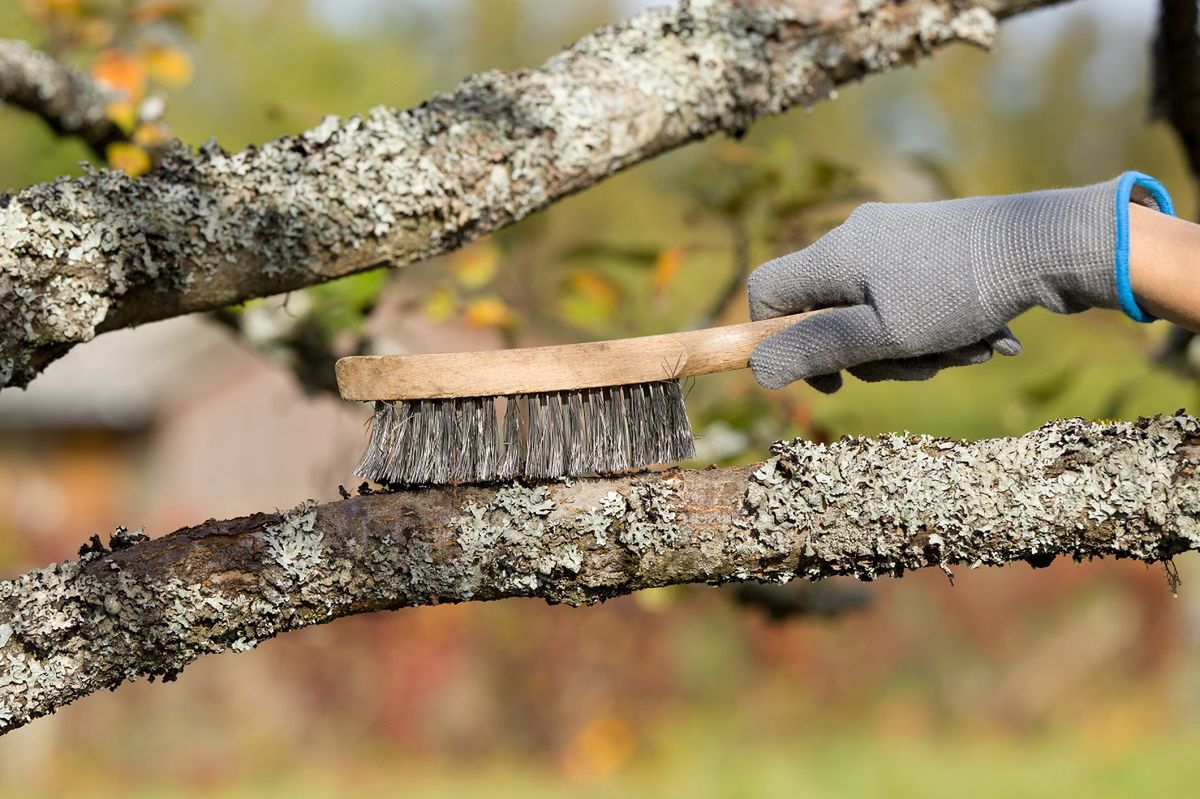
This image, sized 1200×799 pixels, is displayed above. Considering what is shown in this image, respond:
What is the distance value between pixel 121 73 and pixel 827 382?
2901mm

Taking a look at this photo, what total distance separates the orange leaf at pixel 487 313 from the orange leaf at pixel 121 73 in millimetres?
1316

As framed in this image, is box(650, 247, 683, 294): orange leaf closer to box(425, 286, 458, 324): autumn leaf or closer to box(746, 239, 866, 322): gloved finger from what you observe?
box(425, 286, 458, 324): autumn leaf

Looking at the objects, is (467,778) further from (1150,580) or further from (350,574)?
(350,574)

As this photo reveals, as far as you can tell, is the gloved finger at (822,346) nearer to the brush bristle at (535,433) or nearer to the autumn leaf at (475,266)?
the brush bristle at (535,433)

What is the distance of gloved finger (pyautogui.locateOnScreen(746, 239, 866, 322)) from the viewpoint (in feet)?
5.94

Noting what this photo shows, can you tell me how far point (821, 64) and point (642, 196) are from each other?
2459 centimetres

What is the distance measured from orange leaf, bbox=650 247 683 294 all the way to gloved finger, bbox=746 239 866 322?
69.6 inches

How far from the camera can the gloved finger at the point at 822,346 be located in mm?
1786

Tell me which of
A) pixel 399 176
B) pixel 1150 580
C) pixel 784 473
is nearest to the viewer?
pixel 784 473

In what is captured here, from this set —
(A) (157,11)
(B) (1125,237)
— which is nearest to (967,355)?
(B) (1125,237)

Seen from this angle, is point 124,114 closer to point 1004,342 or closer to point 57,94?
point 57,94

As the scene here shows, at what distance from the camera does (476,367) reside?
1852 mm

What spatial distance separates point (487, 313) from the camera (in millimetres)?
3980

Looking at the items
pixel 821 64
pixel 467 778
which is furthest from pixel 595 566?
pixel 467 778
